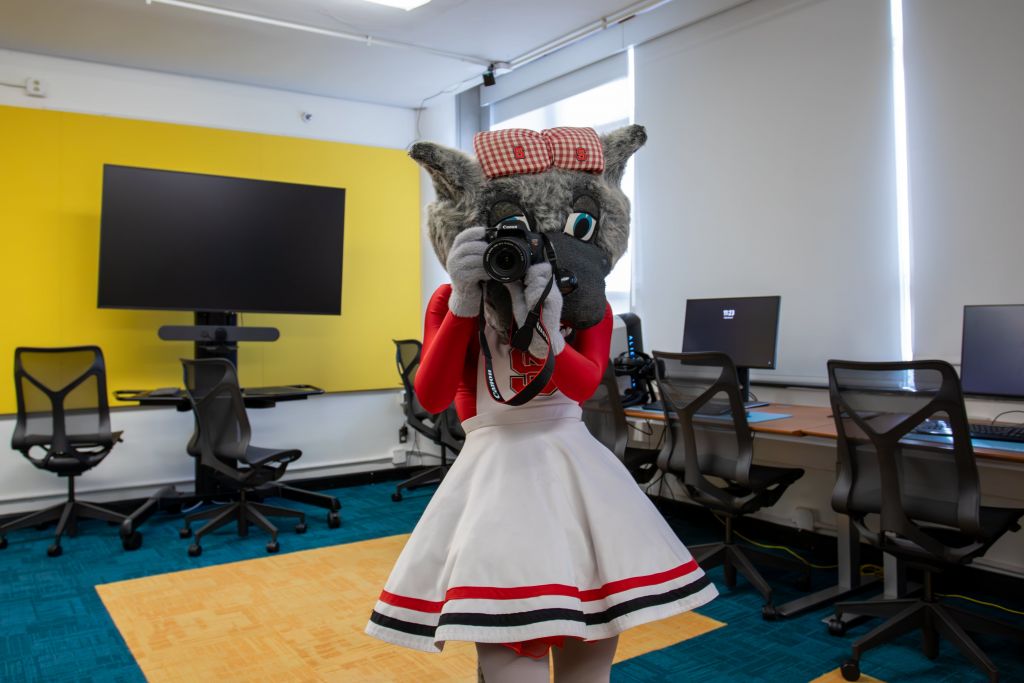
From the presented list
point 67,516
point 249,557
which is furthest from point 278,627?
point 67,516

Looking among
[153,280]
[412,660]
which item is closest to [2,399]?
[153,280]

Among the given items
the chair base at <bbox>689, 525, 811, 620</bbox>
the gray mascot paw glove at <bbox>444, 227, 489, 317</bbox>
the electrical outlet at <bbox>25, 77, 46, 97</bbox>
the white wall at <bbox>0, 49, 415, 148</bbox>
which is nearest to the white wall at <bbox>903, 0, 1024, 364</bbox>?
the chair base at <bbox>689, 525, 811, 620</bbox>

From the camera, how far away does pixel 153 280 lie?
4770 mm

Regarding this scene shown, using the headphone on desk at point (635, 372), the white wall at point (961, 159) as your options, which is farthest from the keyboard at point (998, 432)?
the headphone on desk at point (635, 372)

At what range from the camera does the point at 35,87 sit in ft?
15.8

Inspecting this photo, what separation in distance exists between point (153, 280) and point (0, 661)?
262cm

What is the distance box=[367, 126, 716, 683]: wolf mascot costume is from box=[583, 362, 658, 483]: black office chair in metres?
2.20

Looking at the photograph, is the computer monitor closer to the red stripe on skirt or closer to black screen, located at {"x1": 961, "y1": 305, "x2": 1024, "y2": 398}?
black screen, located at {"x1": 961, "y1": 305, "x2": 1024, "y2": 398}

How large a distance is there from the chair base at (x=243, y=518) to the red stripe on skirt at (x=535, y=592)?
2.96 m

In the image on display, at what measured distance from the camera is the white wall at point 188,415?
4.82 meters

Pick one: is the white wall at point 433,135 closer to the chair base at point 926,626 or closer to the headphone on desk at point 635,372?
the headphone on desk at point 635,372

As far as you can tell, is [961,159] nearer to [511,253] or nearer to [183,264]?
[511,253]

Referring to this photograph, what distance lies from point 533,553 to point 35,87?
16.7 ft

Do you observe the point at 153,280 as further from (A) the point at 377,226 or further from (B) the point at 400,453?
(B) the point at 400,453
